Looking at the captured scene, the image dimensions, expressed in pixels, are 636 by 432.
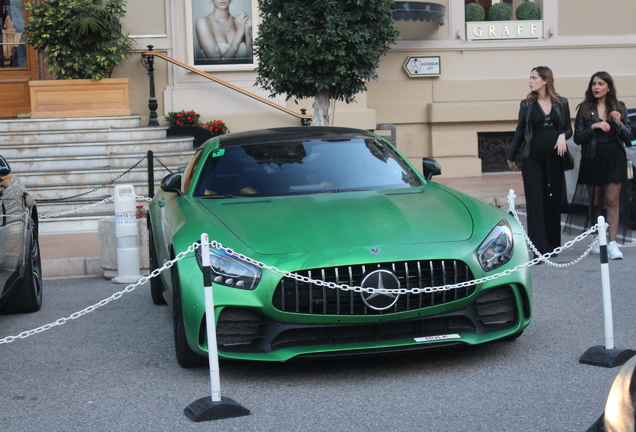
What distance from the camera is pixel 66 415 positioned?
462 centimetres

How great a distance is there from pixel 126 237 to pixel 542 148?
4071 millimetres

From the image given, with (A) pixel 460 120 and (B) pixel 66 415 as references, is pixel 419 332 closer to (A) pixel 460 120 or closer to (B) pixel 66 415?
(B) pixel 66 415

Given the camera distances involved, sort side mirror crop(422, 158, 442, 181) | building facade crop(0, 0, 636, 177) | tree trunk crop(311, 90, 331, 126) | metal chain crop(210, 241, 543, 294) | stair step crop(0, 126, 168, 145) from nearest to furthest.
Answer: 1. metal chain crop(210, 241, 543, 294)
2. side mirror crop(422, 158, 442, 181)
3. tree trunk crop(311, 90, 331, 126)
4. stair step crop(0, 126, 168, 145)
5. building facade crop(0, 0, 636, 177)

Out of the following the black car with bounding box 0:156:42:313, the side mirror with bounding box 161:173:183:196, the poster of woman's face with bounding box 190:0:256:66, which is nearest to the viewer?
the black car with bounding box 0:156:42:313

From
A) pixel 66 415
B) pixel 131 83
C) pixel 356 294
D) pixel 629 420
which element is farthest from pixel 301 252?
pixel 131 83

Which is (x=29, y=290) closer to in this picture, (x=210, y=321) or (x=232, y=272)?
(x=232, y=272)

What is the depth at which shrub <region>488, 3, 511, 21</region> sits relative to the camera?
16.7 metres

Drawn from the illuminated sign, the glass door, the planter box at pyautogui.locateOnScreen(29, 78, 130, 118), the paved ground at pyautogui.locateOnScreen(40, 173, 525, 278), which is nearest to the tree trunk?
the paved ground at pyautogui.locateOnScreen(40, 173, 525, 278)

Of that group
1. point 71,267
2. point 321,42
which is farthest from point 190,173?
point 321,42

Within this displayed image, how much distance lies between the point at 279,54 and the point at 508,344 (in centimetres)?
649

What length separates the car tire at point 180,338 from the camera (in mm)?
5223

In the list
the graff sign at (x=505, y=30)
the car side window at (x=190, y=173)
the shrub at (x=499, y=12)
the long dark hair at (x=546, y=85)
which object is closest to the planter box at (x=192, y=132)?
the graff sign at (x=505, y=30)

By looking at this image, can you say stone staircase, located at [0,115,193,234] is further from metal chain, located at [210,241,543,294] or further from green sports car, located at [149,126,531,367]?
metal chain, located at [210,241,543,294]

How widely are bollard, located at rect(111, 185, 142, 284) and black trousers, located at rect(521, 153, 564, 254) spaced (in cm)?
379
